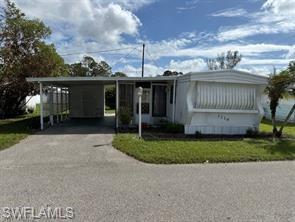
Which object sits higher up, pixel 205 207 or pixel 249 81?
pixel 249 81

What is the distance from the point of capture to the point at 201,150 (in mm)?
9234

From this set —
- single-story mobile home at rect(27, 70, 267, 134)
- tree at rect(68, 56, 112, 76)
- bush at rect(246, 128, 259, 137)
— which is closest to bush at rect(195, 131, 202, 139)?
single-story mobile home at rect(27, 70, 267, 134)

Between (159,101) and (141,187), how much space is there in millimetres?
10220

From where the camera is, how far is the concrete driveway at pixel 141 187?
466 cm

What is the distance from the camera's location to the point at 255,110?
13.4 meters

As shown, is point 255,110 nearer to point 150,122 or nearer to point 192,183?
point 150,122

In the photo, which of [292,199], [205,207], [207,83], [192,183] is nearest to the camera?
[205,207]

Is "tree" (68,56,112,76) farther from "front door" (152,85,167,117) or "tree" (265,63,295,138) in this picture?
"tree" (265,63,295,138)

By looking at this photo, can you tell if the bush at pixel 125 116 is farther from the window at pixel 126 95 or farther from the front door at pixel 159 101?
the front door at pixel 159 101

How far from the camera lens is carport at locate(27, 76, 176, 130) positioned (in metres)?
14.2

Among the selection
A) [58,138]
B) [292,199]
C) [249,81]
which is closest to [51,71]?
[58,138]

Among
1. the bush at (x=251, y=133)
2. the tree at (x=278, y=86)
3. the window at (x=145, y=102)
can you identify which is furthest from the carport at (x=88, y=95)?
the tree at (x=278, y=86)

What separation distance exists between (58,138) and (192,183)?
6772 mm

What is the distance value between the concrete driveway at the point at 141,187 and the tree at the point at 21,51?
11.2 metres
